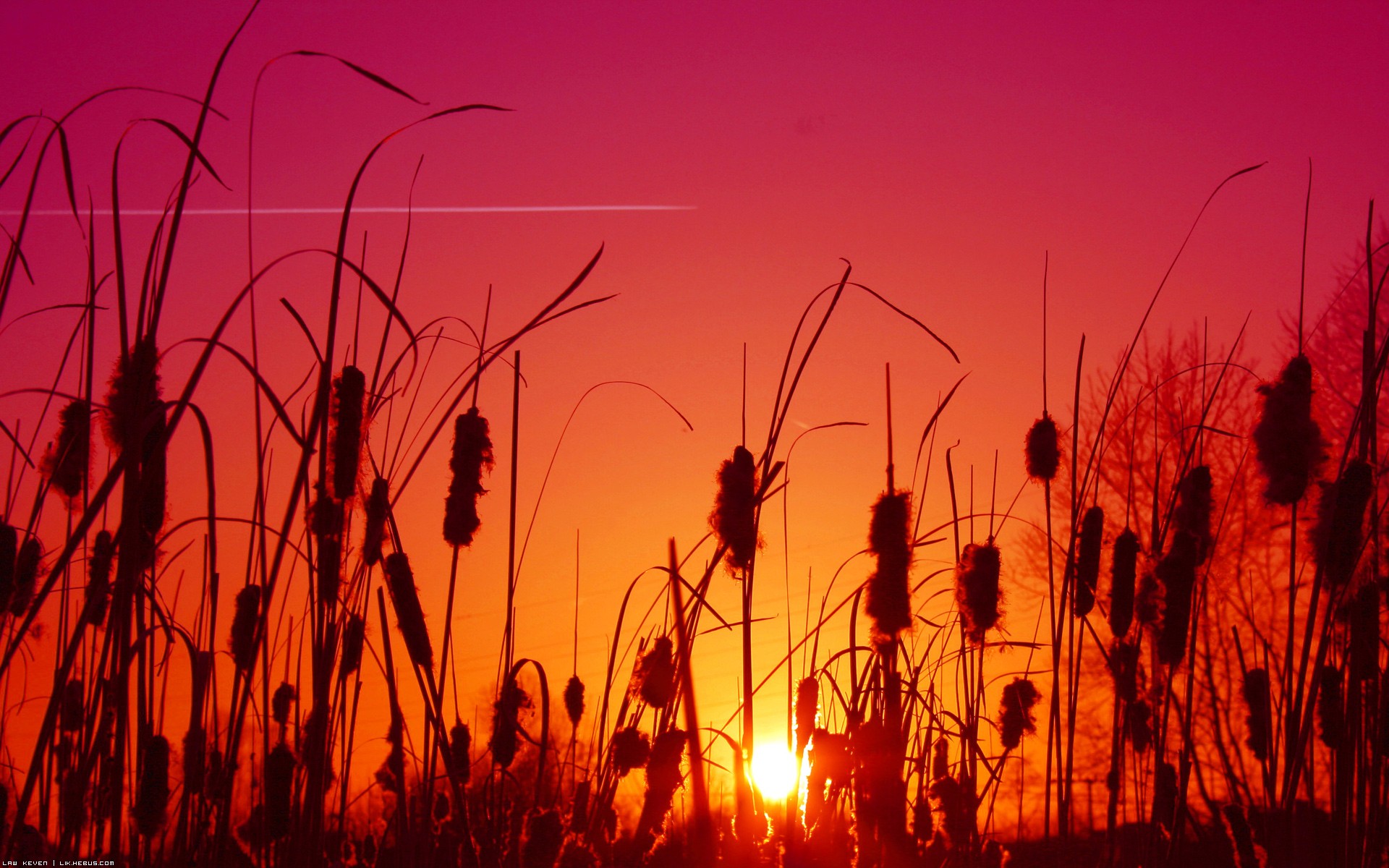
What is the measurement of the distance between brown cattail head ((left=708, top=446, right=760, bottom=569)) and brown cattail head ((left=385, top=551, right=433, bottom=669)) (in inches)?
22.7

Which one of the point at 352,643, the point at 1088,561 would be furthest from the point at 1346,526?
the point at 352,643

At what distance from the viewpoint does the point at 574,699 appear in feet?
10.2

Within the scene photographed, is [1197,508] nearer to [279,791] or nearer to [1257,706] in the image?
[1257,706]

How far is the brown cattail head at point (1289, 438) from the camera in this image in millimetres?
1939

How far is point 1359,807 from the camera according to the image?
1904 millimetres

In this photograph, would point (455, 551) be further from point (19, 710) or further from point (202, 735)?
point (19, 710)

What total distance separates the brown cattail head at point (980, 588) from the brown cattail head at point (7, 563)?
1774mm

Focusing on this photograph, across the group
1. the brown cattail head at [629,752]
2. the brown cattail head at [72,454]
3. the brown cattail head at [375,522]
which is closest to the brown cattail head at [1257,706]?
the brown cattail head at [629,752]

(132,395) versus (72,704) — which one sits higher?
(132,395)

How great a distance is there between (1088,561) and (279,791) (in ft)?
5.96

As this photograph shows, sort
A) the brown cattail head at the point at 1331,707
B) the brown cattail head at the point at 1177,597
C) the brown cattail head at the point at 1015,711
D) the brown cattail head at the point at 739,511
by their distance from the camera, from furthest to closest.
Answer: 1. the brown cattail head at the point at 1015,711
2. the brown cattail head at the point at 1177,597
3. the brown cattail head at the point at 1331,707
4. the brown cattail head at the point at 739,511

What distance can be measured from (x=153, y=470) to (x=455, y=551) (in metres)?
0.63

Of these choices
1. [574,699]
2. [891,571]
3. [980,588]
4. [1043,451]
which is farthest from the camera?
[574,699]

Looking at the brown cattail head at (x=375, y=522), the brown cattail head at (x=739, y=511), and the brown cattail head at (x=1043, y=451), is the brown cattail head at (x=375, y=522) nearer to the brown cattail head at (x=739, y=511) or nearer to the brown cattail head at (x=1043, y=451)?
the brown cattail head at (x=739, y=511)
